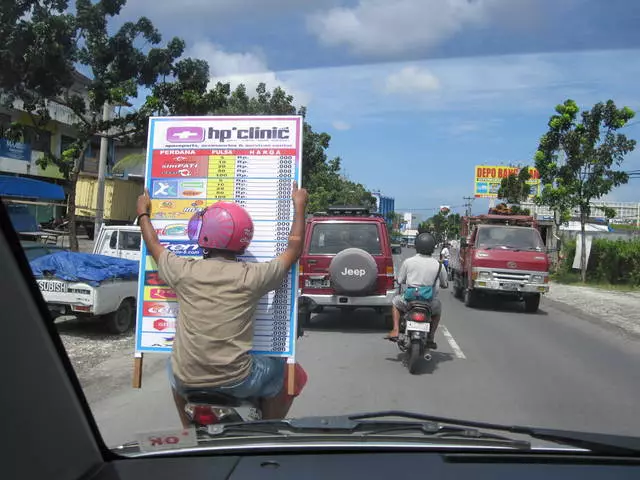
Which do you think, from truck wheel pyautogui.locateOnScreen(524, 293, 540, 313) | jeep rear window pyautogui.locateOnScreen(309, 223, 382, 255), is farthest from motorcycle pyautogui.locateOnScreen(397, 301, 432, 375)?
truck wheel pyautogui.locateOnScreen(524, 293, 540, 313)

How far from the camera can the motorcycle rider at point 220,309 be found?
2.87 metres

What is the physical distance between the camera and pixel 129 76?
1461 centimetres

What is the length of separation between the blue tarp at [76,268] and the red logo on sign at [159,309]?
17.3ft

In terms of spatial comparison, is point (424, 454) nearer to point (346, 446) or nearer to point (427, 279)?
point (346, 446)

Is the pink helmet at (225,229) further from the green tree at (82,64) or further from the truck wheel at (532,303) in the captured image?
the truck wheel at (532,303)

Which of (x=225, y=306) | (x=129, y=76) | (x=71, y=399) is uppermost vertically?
(x=129, y=76)

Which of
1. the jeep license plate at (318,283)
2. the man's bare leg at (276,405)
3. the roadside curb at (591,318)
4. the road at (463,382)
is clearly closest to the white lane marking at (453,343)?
the road at (463,382)

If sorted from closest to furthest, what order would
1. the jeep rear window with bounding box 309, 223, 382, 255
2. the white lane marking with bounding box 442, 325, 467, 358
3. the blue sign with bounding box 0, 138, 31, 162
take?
the white lane marking with bounding box 442, 325, 467, 358 < the jeep rear window with bounding box 309, 223, 382, 255 < the blue sign with bounding box 0, 138, 31, 162

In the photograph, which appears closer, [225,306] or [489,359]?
[225,306]

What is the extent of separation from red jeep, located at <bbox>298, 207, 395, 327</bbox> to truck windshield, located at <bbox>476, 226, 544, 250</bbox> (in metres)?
4.49

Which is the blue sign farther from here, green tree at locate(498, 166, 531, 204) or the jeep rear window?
green tree at locate(498, 166, 531, 204)

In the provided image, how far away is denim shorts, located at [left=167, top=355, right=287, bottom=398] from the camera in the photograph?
114 inches

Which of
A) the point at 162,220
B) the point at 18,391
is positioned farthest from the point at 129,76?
the point at 18,391

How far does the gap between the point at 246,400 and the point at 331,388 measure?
3.66 m
